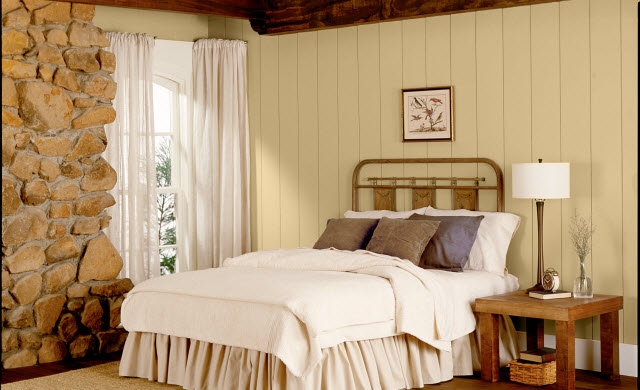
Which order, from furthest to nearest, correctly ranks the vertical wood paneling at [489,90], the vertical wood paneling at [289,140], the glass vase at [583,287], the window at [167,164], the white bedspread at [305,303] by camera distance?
the window at [167,164]
the vertical wood paneling at [289,140]
the vertical wood paneling at [489,90]
the glass vase at [583,287]
the white bedspread at [305,303]

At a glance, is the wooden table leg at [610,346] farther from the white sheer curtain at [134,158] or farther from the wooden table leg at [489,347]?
the white sheer curtain at [134,158]

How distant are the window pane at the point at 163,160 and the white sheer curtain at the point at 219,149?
0.21 m

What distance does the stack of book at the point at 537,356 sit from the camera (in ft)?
15.4

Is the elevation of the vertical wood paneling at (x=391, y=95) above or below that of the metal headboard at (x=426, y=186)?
above

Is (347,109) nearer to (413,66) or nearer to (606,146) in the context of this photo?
(413,66)

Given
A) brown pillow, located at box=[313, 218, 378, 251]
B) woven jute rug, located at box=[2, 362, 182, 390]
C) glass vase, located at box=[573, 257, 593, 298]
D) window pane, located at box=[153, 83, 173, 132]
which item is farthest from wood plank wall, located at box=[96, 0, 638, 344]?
woven jute rug, located at box=[2, 362, 182, 390]

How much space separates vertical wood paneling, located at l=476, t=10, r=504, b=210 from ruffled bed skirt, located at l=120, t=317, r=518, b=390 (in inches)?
45.2

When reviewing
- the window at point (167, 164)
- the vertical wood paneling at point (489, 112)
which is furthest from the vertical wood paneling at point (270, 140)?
the window at point (167, 164)

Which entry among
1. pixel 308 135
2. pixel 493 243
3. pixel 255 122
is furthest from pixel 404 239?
pixel 255 122

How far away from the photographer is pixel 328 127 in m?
6.44

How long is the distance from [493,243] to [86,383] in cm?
266

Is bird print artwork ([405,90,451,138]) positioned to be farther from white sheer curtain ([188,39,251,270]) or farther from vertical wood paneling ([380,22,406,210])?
white sheer curtain ([188,39,251,270])

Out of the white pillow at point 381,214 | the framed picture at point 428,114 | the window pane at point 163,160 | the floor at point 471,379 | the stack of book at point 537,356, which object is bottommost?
the floor at point 471,379

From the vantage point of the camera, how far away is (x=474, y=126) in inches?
221
